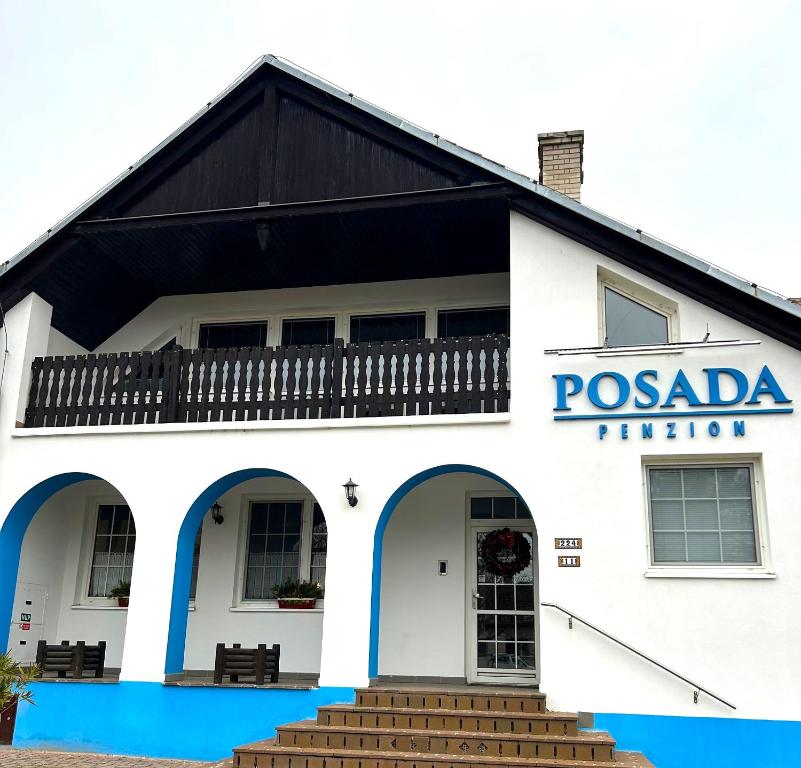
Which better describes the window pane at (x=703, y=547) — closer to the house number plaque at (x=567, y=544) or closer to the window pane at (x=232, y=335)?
the house number plaque at (x=567, y=544)

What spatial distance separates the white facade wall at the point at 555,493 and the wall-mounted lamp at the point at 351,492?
105 millimetres

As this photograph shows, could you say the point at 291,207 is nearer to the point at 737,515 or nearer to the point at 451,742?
the point at 737,515

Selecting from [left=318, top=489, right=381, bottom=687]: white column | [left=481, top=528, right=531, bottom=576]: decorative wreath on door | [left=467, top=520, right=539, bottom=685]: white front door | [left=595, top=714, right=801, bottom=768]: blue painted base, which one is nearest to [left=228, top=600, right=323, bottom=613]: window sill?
[left=318, top=489, right=381, bottom=687]: white column

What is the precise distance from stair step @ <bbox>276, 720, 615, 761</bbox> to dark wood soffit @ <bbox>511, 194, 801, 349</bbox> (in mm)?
4767

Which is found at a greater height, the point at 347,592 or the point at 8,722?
the point at 347,592

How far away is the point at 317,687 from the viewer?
1003 centimetres

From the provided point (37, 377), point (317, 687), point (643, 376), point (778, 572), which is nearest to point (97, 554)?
point (37, 377)

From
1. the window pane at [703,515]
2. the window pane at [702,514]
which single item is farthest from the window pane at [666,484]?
the window pane at [702,514]

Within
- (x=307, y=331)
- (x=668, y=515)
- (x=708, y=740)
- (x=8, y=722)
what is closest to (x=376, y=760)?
(x=708, y=740)

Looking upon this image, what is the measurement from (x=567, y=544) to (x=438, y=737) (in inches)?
99.6

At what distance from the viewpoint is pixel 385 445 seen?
10695mm

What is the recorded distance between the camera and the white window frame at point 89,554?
13.2 meters

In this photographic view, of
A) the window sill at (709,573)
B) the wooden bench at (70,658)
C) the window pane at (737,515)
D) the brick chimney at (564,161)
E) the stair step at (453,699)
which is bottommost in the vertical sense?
the stair step at (453,699)

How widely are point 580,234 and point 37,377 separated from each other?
24.4 feet
